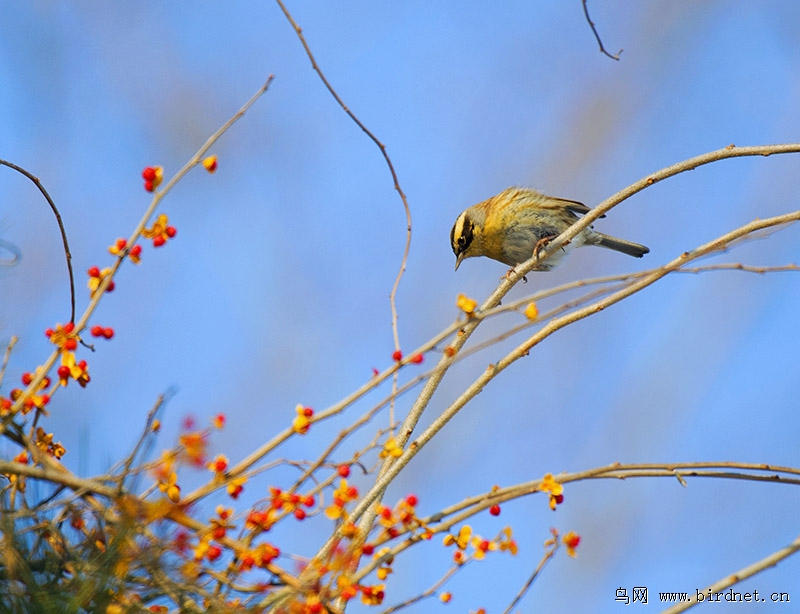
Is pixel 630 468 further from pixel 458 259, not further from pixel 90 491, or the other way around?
pixel 458 259

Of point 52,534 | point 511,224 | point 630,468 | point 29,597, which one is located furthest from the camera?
point 511,224

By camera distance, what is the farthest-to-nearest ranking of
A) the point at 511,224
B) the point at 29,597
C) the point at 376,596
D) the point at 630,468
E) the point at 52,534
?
1. the point at 511,224
2. the point at 630,468
3. the point at 376,596
4. the point at 52,534
5. the point at 29,597

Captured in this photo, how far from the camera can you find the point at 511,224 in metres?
6.62

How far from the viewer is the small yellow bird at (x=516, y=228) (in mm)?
6617

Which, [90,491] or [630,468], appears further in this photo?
[630,468]

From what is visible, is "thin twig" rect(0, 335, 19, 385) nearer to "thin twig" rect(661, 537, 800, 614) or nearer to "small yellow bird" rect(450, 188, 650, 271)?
"thin twig" rect(661, 537, 800, 614)

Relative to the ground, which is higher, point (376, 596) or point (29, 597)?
point (376, 596)

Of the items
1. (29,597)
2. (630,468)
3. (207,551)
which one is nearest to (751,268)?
(630,468)

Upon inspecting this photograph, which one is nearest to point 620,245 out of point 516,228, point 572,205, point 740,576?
point 572,205

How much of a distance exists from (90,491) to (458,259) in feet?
16.7

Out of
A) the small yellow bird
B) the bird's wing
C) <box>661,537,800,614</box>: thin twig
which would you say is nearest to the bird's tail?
the small yellow bird

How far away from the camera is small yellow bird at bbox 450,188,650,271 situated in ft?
21.7

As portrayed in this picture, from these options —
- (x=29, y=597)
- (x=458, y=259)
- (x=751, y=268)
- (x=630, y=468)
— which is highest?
(x=458, y=259)

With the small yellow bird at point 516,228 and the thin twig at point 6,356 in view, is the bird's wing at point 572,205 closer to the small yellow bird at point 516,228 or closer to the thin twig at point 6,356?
the small yellow bird at point 516,228
